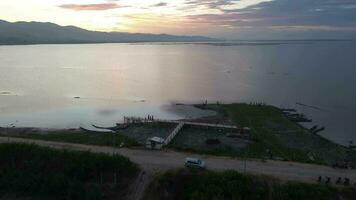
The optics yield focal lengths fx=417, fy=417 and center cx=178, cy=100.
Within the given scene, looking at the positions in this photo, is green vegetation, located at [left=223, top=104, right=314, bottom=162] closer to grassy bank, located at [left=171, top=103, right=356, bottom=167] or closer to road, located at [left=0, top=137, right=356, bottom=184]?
grassy bank, located at [left=171, top=103, right=356, bottom=167]

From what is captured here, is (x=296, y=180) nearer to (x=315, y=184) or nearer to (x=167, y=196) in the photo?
(x=315, y=184)

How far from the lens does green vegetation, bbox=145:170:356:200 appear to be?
25844 millimetres

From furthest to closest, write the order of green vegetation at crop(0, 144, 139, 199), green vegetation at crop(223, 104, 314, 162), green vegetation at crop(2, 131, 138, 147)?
green vegetation at crop(2, 131, 138, 147), green vegetation at crop(223, 104, 314, 162), green vegetation at crop(0, 144, 139, 199)

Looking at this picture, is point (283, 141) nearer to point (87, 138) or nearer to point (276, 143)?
point (276, 143)

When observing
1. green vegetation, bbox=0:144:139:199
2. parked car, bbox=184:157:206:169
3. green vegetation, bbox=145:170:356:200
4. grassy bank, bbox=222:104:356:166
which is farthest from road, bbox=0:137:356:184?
grassy bank, bbox=222:104:356:166

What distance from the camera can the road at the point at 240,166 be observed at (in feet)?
93.5

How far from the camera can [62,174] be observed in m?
29.4

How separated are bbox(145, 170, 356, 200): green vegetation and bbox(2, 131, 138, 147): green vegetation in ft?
28.1

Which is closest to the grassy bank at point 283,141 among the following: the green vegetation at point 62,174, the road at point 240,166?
the road at point 240,166

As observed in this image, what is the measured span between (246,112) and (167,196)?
97.0 ft

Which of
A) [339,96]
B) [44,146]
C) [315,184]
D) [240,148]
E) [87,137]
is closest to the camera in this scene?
[315,184]

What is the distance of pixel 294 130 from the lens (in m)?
47.0

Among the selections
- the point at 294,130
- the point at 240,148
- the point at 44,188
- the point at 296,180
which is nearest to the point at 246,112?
the point at 294,130

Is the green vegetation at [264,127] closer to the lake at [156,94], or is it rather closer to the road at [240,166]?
the road at [240,166]
